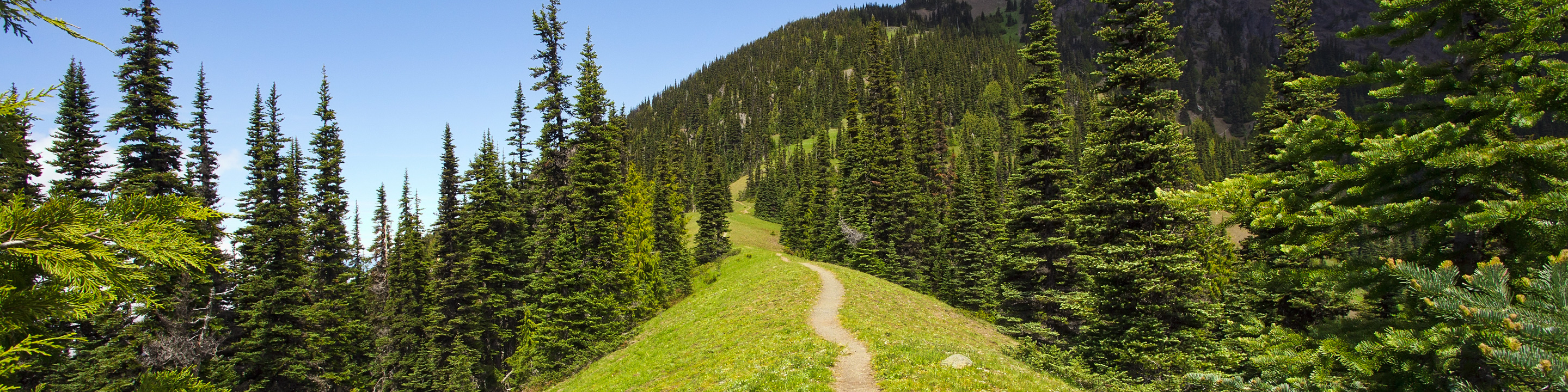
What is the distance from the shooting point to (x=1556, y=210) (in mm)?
5523

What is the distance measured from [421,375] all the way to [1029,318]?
3937cm

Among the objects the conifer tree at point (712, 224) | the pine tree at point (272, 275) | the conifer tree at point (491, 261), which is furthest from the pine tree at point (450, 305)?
the conifer tree at point (712, 224)

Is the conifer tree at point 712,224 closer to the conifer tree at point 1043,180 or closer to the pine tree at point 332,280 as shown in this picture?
the pine tree at point 332,280

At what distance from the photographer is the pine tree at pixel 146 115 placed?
87.4 ft

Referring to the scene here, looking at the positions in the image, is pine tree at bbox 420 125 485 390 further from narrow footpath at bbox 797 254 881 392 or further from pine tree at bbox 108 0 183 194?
narrow footpath at bbox 797 254 881 392

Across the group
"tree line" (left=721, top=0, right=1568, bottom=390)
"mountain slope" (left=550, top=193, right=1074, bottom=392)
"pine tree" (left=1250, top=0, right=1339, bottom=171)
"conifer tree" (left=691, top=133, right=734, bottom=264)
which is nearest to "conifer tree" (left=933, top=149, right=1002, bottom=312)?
"tree line" (left=721, top=0, right=1568, bottom=390)

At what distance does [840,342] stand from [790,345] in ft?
6.22

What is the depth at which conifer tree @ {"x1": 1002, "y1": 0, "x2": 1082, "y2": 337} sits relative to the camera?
1057 inches

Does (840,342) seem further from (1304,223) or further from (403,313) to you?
(403,313)

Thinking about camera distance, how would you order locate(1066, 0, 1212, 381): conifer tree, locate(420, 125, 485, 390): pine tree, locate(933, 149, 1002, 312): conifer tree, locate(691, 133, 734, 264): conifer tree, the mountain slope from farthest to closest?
locate(691, 133, 734, 264): conifer tree
locate(933, 149, 1002, 312): conifer tree
locate(420, 125, 485, 390): pine tree
locate(1066, 0, 1212, 381): conifer tree
the mountain slope

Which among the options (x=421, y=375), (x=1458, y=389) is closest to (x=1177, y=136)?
(x=1458, y=389)

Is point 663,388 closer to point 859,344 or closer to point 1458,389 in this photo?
point 859,344

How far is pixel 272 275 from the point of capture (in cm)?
3244

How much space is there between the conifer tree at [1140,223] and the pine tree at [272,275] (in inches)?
1577
